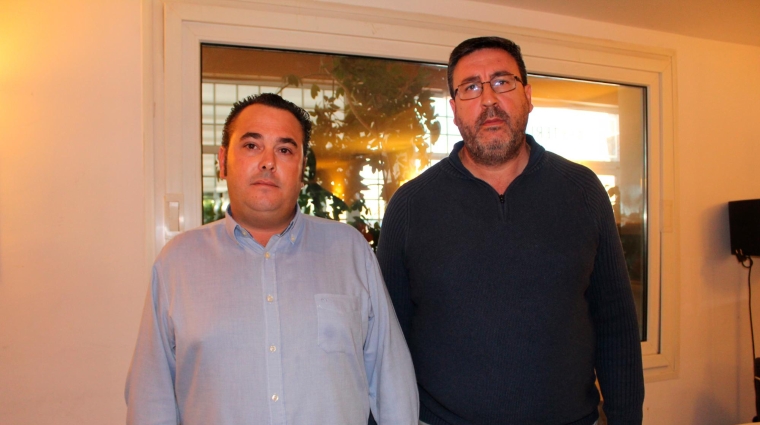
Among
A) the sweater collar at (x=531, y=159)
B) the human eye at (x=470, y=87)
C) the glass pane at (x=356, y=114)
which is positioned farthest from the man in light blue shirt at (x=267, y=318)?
the glass pane at (x=356, y=114)

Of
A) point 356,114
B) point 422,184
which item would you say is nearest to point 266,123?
point 422,184

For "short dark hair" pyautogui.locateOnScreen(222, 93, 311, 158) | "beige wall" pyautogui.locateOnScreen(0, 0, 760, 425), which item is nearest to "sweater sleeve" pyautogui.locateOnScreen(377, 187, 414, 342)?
"short dark hair" pyautogui.locateOnScreen(222, 93, 311, 158)

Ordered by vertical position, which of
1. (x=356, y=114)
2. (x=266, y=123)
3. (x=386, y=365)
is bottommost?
(x=386, y=365)

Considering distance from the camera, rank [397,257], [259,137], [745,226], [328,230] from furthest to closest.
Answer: [745,226] < [397,257] < [328,230] < [259,137]

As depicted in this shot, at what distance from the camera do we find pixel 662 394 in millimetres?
2754

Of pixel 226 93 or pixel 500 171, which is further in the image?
pixel 226 93

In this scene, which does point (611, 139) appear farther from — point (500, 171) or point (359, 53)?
point (500, 171)

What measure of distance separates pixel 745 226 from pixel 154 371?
313 centimetres

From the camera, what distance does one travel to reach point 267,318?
1196 millimetres

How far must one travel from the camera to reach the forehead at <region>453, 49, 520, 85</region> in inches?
56.0

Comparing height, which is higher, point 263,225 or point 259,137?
point 259,137

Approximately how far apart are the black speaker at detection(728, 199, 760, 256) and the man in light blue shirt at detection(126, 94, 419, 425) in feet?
8.16

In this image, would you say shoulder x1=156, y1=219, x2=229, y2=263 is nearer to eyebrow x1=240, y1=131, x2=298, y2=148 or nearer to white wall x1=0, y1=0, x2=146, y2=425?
eyebrow x1=240, y1=131, x2=298, y2=148

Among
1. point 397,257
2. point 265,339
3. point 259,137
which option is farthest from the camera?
point 397,257
